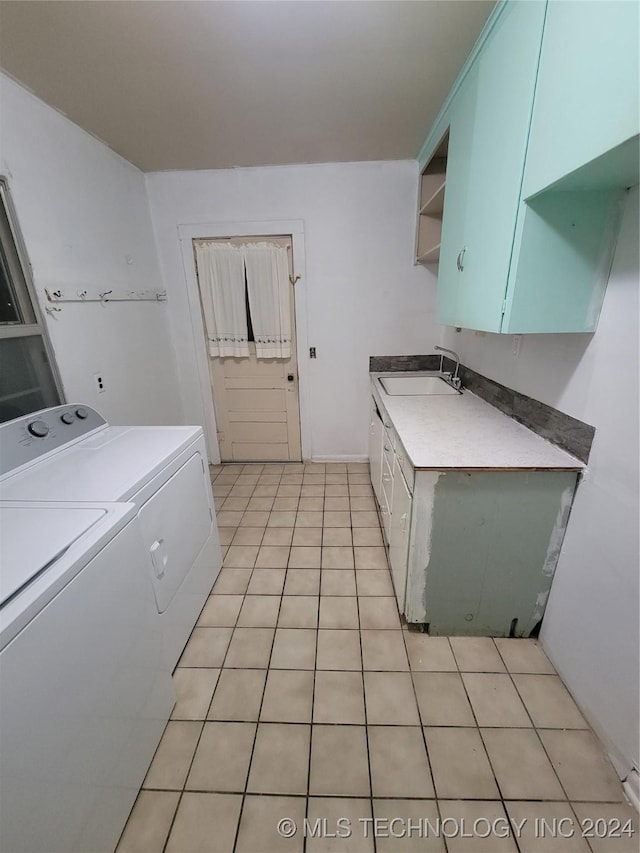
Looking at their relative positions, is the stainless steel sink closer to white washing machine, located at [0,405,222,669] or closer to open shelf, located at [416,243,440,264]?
open shelf, located at [416,243,440,264]

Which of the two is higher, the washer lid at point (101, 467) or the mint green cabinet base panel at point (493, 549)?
the washer lid at point (101, 467)

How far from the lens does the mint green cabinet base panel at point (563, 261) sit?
43.3 inches

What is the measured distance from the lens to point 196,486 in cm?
164

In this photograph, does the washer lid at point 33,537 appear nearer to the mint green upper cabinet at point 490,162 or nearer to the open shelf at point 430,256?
the mint green upper cabinet at point 490,162

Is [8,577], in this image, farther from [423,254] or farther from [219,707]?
[423,254]

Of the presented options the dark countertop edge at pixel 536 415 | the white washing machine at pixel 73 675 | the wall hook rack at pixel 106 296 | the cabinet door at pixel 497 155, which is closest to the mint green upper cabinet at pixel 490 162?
the cabinet door at pixel 497 155

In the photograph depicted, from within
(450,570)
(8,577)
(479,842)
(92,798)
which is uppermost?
(8,577)

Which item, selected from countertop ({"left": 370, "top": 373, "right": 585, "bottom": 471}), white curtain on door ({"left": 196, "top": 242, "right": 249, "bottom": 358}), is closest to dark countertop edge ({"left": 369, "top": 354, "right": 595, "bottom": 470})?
countertop ({"left": 370, "top": 373, "right": 585, "bottom": 471})

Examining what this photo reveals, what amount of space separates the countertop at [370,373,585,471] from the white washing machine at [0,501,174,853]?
3.49 feet

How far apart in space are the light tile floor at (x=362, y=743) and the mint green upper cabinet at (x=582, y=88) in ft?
5.87

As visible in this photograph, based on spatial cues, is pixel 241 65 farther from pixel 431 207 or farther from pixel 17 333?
pixel 17 333

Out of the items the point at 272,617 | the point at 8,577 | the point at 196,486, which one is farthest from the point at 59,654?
the point at 272,617

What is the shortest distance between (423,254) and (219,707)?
9.63ft

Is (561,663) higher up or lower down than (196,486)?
lower down
